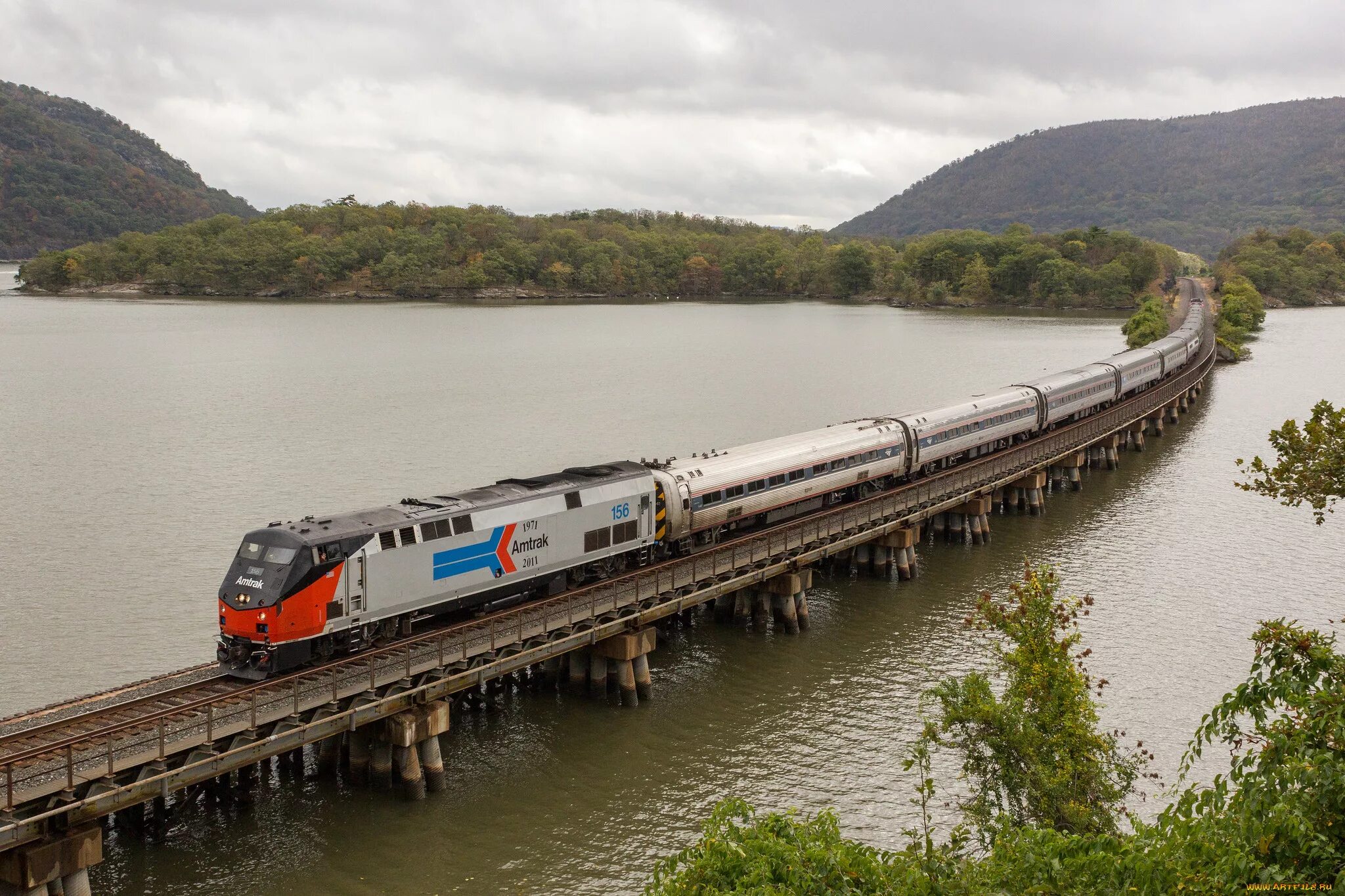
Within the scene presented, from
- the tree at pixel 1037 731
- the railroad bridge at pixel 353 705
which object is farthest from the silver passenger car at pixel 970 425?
the tree at pixel 1037 731

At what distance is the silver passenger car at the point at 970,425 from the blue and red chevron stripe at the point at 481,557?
2728cm

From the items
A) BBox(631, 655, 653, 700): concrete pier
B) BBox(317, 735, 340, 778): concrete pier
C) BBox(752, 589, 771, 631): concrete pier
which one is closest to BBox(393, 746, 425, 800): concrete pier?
BBox(317, 735, 340, 778): concrete pier

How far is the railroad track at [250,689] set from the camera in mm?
22641

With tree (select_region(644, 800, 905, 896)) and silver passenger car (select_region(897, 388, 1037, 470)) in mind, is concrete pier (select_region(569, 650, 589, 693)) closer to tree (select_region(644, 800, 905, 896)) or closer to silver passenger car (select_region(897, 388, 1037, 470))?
tree (select_region(644, 800, 905, 896))

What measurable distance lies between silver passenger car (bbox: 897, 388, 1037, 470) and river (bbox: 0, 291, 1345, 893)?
192 inches

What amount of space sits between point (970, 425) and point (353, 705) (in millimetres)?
41429

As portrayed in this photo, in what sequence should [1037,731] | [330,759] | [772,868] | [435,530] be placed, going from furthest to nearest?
[435,530] → [330,759] → [1037,731] → [772,868]

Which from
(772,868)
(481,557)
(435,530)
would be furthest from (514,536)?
(772,868)

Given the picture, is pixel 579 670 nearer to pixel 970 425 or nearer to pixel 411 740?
pixel 411 740

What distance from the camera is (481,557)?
32.3 m

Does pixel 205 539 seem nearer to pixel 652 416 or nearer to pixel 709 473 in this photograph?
pixel 709 473

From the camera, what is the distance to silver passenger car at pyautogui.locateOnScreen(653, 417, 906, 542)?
133 ft

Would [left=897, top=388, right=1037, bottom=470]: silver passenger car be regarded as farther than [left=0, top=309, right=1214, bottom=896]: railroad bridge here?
Yes

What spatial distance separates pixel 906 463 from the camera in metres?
54.3
